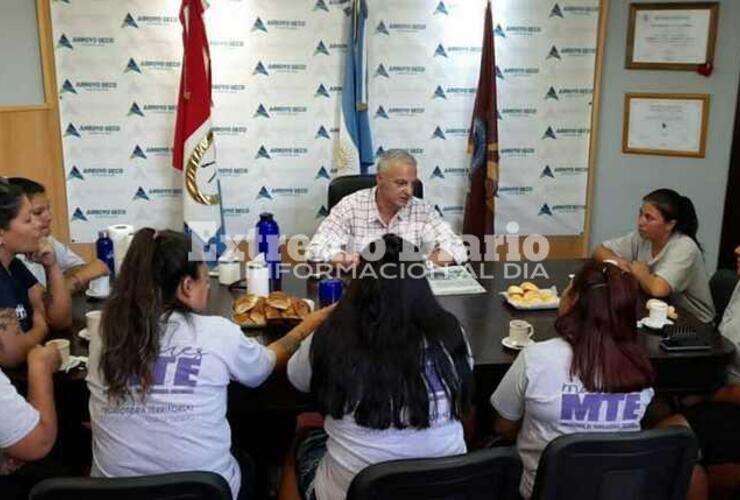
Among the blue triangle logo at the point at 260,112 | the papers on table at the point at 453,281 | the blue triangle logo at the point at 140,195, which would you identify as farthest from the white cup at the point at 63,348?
the blue triangle logo at the point at 260,112

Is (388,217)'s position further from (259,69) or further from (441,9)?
(441,9)

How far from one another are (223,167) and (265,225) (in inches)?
56.1

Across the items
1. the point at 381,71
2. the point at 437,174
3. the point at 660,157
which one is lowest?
the point at 437,174

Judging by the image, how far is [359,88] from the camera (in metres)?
3.85

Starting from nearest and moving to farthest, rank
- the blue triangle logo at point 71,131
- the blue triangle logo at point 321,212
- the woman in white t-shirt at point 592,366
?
the woman in white t-shirt at point 592,366 → the blue triangle logo at point 71,131 → the blue triangle logo at point 321,212

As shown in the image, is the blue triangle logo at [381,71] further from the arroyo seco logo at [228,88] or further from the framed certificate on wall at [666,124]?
the framed certificate on wall at [666,124]

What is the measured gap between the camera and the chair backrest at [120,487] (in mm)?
1358

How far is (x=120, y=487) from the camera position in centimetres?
135

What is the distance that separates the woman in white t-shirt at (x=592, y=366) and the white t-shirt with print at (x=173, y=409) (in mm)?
740

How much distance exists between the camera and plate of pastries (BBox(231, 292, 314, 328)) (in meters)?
2.19

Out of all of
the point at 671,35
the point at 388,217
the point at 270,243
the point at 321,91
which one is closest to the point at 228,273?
the point at 270,243

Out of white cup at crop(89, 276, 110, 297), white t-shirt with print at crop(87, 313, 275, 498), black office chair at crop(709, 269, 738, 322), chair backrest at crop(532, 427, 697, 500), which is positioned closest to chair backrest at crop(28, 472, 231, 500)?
white t-shirt with print at crop(87, 313, 275, 498)

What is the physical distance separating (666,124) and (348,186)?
6.45 ft

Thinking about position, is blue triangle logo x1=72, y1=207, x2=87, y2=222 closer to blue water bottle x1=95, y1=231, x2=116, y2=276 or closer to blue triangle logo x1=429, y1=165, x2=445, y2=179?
blue water bottle x1=95, y1=231, x2=116, y2=276
